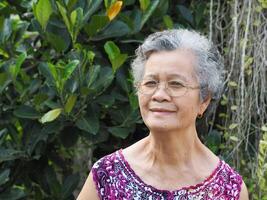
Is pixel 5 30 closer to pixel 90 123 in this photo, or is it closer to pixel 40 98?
pixel 40 98

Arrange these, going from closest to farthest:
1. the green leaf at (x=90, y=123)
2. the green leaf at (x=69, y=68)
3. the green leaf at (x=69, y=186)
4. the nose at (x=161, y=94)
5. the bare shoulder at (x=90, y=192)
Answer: the nose at (x=161, y=94)
the bare shoulder at (x=90, y=192)
the green leaf at (x=69, y=68)
the green leaf at (x=90, y=123)
the green leaf at (x=69, y=186)

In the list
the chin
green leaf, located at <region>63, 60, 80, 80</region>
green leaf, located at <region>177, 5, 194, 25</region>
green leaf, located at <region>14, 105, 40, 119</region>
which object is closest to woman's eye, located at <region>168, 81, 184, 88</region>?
the chin

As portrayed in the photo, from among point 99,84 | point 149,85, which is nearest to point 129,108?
point 99,84

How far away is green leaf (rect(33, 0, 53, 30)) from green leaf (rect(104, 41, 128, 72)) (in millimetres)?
319

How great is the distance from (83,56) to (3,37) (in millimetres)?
427

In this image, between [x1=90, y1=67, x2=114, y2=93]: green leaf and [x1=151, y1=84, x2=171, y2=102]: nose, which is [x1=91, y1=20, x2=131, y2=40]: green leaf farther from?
[x1=151, y1=84, x2=171, y2=102]: nose

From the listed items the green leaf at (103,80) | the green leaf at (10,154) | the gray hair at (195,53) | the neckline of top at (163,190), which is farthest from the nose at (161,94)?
the green leaf at (10,154)

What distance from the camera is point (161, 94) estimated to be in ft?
8.79

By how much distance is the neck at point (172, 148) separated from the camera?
110 inches

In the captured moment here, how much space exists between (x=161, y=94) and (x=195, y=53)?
21 cm

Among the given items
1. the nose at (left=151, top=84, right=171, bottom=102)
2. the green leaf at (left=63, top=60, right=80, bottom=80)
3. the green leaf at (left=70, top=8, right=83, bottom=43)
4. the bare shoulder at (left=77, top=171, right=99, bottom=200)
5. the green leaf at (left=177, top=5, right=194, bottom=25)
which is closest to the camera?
the nose at (left=151, top=84, right=171, bottom=102)

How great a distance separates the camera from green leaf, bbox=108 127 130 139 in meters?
3.80

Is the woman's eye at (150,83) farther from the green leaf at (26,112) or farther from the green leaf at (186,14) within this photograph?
the green leaf at (186,14)

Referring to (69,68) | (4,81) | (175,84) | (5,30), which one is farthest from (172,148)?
(5,30)
